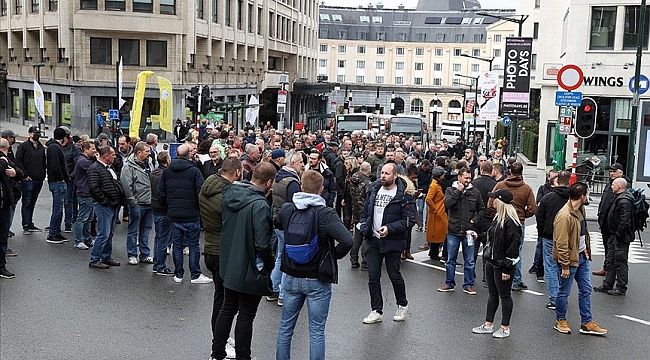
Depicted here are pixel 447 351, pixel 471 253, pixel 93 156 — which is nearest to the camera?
pixel 447 351

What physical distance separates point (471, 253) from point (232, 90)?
43.1 metres

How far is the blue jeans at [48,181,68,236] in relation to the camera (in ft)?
43.3

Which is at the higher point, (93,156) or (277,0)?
(277,0)

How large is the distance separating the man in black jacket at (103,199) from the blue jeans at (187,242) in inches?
51.7

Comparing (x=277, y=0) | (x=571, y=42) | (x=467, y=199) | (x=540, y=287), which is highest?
(x=277, y=0)

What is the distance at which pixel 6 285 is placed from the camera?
10.2 meters

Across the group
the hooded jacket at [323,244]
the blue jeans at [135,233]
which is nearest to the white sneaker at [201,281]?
the blue jeans at [135,233]

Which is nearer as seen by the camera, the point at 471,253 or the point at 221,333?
the point at 221,333

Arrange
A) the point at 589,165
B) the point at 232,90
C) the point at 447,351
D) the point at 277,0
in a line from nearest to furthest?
the point at 447,351
the point at 589,165
the point at 232,90
the point at 277,0

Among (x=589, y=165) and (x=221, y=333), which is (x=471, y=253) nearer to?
(x=221, y=333)

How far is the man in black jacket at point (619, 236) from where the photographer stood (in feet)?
37.3

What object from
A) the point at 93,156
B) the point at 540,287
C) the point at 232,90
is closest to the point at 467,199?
the point at 540,287

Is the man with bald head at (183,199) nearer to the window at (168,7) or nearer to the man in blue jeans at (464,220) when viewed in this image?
the man in blue jeans at (464,220)

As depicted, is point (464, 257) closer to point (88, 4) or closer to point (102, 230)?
point (102, 230)
